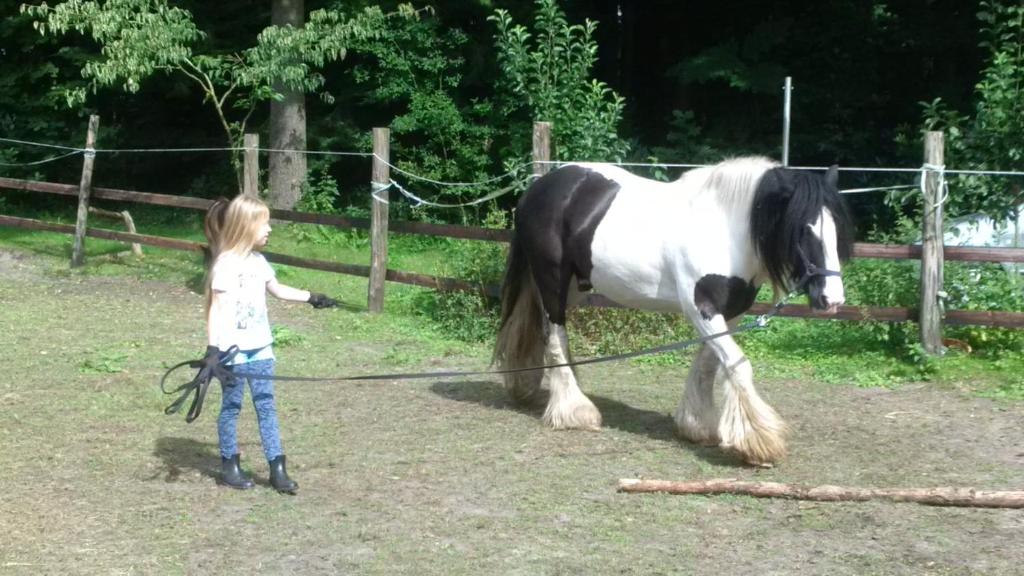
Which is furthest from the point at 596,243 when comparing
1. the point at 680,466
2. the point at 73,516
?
the point at 73,516

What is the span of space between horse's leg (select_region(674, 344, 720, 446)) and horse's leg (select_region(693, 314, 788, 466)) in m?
0.33

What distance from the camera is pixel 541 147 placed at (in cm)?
1005

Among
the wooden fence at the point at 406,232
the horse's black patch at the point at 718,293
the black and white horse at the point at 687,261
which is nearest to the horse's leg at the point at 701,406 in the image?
the black and white horse at the point at 687,261

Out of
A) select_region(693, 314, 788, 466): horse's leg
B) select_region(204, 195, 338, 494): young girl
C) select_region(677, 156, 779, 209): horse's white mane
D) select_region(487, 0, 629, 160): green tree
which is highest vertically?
select_region(487, 0, 629, 160): green tree

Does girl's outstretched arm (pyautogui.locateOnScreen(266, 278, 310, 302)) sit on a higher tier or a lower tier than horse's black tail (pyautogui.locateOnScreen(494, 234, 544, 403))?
higher

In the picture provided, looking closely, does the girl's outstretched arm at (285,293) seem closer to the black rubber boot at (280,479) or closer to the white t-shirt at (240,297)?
the white t-shirt at (240,297)

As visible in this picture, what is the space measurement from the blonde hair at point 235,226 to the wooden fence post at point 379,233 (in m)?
5.76

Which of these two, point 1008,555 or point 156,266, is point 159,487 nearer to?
point 1008,555

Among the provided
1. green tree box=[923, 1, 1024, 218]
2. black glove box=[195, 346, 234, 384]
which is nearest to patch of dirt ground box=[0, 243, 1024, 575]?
black glove box=[195, 346, 234, 384]

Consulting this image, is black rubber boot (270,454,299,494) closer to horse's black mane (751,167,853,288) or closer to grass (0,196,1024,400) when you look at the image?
horse's black mane (751,167,853,288)

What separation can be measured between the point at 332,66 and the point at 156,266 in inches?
286

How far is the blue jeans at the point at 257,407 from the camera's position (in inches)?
237

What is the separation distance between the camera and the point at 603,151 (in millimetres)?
10883

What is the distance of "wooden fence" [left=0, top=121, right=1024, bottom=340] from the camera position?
29.0ft
